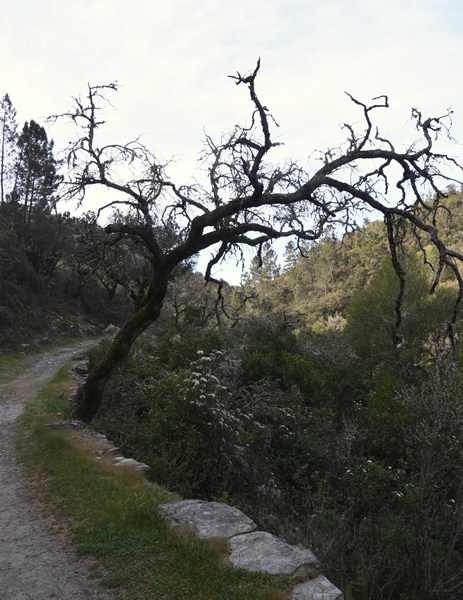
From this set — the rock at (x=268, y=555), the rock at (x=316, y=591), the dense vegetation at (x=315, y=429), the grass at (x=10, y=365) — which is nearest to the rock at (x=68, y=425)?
the dense vegetation at (x=315, y=429)

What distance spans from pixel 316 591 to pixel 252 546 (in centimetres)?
90

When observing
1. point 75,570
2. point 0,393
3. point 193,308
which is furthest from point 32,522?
point 193,308

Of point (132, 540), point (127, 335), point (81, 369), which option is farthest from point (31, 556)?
point (81, 369)

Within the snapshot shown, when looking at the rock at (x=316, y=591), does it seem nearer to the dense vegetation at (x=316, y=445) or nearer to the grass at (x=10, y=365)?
the dense vegetation at (x=316, y=445)

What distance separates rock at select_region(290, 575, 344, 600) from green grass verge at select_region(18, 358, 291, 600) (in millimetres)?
109

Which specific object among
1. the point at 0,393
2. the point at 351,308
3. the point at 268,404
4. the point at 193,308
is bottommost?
the point at 0,393

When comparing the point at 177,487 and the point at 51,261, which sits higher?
the point at 51,261

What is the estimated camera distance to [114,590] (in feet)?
12.2

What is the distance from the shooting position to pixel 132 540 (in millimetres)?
4414

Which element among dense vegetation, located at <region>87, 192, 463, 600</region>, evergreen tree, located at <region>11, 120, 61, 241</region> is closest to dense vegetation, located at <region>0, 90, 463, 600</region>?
dense vegetation, located at <region>87, 192, 463, 600</region>

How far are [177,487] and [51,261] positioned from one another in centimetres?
3508

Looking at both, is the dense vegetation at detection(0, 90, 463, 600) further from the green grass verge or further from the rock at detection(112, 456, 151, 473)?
the green grass verge

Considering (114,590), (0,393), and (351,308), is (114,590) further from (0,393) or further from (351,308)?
(351,308)

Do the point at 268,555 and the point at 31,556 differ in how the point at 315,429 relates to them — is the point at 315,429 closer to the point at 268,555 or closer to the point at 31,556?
the point at 268,555
